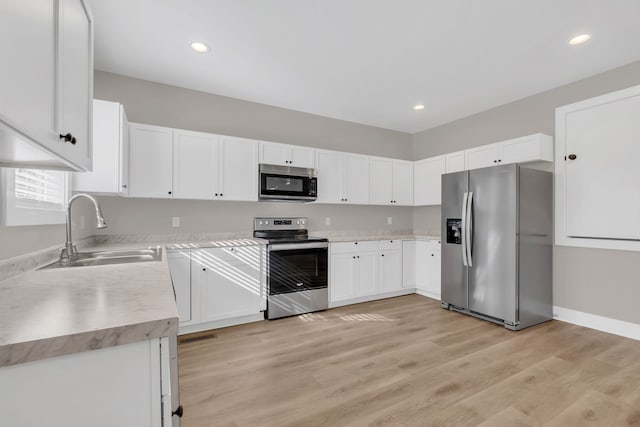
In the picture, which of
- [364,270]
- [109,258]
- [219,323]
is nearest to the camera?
[109,258]

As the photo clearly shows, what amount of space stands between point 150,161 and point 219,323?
1.86 metres

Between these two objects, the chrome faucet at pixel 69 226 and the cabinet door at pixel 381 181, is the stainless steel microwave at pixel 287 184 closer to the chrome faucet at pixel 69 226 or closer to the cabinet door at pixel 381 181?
the cabinet door at pixel 381 181

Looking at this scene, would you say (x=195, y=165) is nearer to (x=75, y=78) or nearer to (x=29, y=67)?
(x=75, y=78)

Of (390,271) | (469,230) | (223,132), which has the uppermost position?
(223,132)

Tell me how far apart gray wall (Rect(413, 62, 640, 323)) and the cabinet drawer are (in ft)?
6.07

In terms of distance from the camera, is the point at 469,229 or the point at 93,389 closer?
the point at 93,389

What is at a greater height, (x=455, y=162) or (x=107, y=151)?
(x=455, y=162)

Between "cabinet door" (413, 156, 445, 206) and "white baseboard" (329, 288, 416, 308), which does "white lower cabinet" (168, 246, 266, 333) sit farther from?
"cabinet door" (413, 156, 445, 206)

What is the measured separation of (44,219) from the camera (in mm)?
1888

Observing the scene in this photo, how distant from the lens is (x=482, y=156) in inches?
158

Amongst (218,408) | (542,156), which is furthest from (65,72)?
(542,156)

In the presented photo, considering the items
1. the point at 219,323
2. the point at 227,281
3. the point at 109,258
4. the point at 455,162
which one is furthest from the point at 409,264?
the point at 109,258

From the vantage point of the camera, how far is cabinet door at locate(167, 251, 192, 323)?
301 centimetres

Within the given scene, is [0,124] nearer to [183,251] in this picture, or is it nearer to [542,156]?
[183,251]
